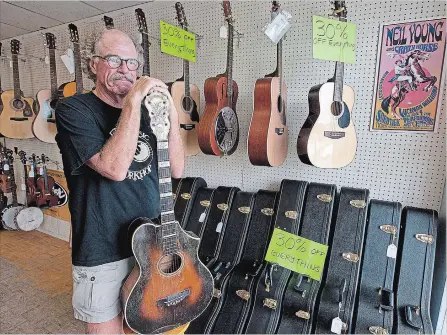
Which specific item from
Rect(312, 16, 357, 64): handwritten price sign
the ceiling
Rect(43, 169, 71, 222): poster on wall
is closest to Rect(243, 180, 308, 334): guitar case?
Rect(312, 16, 357, 64): handwritten price sign

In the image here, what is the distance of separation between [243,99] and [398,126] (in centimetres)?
87

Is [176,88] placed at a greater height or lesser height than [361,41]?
lesser

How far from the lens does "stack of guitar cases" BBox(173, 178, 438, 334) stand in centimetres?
123

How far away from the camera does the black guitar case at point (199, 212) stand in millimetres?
1749

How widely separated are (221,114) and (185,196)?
0.59 m

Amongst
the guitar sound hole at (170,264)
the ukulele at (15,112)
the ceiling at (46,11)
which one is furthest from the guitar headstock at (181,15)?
the ukulele at (15,112)

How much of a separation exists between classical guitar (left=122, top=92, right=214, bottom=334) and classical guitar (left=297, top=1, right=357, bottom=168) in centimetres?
74

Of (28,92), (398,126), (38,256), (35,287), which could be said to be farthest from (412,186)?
(28,92)

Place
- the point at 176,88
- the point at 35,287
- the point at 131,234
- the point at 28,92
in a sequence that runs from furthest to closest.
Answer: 1. the point at 28,92
2. the point at 35,287
3. the point at 176,88
4. the point at 131,234

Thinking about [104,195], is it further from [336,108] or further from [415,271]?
[415,271]

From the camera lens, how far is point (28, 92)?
294cm

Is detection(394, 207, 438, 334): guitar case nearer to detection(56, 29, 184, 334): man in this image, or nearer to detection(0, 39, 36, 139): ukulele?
detection(56, 29, 184, 334): man

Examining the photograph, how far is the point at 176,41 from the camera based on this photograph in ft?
4.98

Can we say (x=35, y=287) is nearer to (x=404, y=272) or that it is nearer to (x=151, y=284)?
(x=151, y=284)
